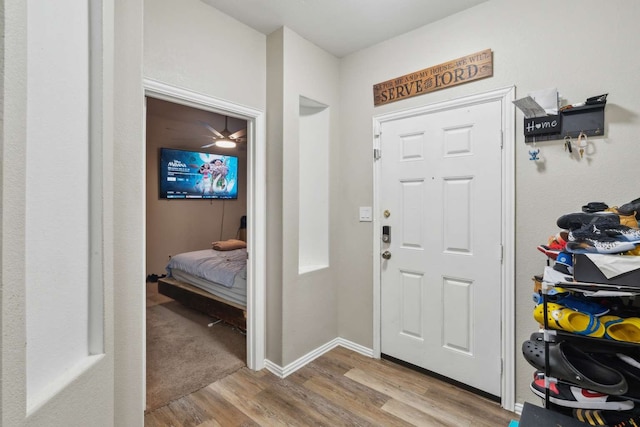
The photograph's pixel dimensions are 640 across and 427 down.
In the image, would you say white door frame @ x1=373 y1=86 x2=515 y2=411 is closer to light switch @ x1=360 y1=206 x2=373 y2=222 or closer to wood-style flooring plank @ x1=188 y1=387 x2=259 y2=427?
light switch @ x1=360 y1=206 x2=373 y2=222

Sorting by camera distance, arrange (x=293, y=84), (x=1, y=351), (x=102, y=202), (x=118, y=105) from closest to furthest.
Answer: (x=1, y=351)
(x=102, y=202)
(x=118, y=105)
(x=293, y=84)

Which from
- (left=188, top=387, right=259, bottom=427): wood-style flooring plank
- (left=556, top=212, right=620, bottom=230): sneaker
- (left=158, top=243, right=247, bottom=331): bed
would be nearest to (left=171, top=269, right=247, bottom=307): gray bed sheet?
(left=158, top=243, right=247, bottom=331): bed

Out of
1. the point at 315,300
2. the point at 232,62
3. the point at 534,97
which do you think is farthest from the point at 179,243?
the point at 534,97

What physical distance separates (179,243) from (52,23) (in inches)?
186

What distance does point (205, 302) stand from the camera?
131 inches

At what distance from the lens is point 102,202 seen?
0.96 m

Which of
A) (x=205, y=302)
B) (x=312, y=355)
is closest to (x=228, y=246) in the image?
(x=205, y=302)

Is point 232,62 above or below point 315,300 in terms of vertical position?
above

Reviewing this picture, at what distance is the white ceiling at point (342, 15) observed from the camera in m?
1.99

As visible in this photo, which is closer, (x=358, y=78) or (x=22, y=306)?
(x=22, y=306)

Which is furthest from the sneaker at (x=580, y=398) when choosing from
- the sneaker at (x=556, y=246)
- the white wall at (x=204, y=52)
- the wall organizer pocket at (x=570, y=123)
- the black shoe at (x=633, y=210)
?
the white wall at (x=204, y=52)

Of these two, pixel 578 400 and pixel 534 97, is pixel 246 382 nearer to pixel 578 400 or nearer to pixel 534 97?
pixel 578 400

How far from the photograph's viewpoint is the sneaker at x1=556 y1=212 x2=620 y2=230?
111 cm

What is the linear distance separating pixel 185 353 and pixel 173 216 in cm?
296
